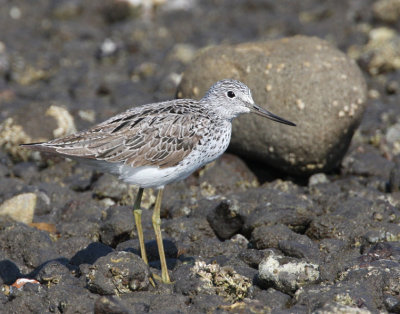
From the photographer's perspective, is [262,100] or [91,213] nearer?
[91,213]

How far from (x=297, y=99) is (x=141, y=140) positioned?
151 inches

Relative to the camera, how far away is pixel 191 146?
7.76 m

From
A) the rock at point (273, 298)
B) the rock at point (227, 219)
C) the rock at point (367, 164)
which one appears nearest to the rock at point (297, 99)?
the rock at point (367, 164)

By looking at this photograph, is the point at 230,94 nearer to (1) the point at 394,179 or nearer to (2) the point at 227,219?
(2) the point at 227,219

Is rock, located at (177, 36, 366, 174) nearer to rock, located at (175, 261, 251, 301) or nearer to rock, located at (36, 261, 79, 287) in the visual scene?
rock, located at (175, 261, 251, 301)

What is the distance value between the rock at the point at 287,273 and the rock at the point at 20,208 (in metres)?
4.16

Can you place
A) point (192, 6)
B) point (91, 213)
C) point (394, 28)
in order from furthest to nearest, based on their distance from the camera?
point (192, 6)
point (394, 28)
point (91, 213)

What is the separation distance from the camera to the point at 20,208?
9.55 metres

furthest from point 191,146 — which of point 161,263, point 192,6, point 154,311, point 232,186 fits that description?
point 192,6

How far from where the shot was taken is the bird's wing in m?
7.60

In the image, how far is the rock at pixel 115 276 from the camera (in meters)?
6.80

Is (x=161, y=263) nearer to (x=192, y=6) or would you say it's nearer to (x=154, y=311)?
(x=154, y=311)

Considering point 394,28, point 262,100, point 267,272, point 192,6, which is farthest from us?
point 192,6

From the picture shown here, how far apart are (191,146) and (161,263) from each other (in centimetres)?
146
